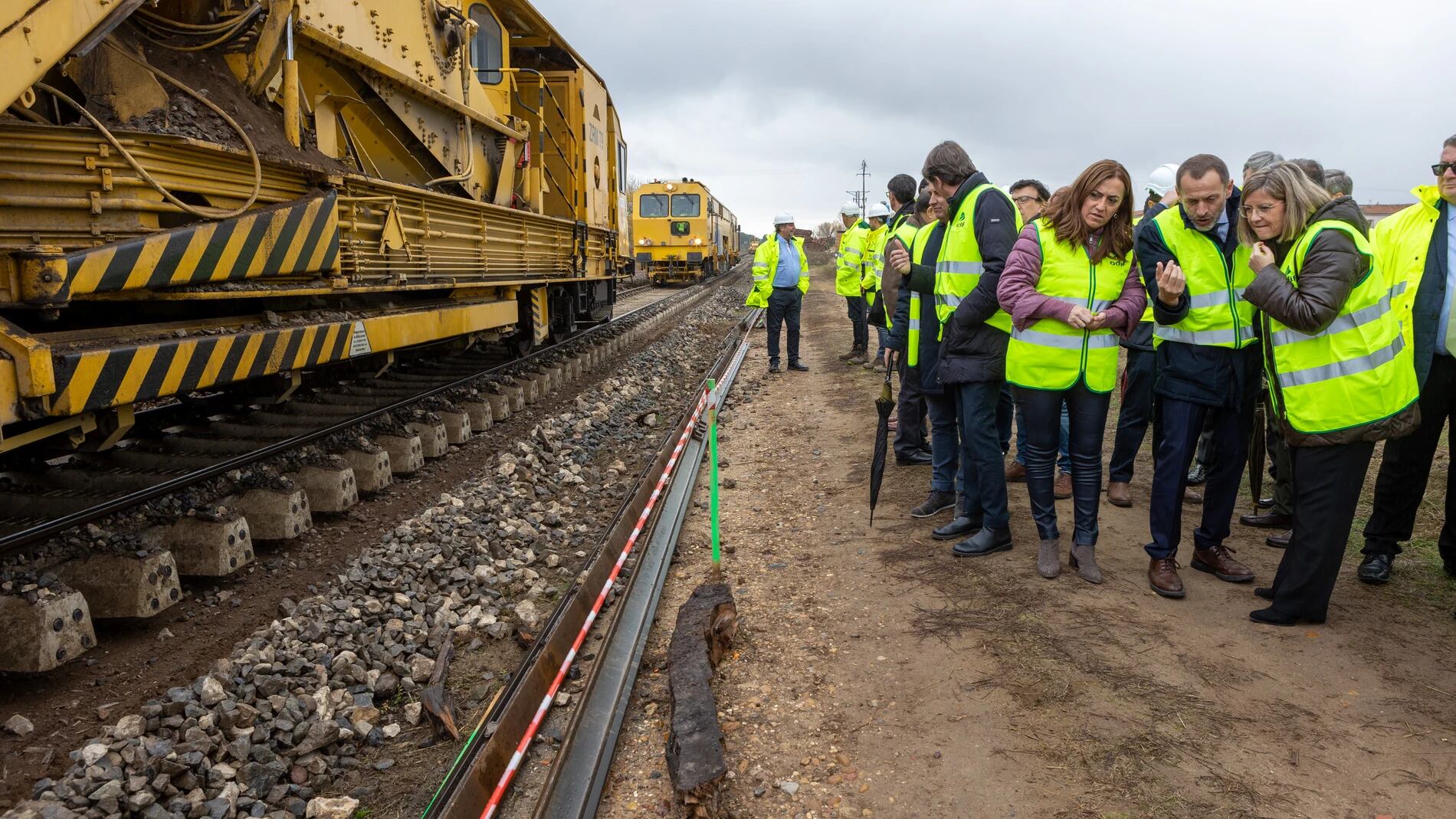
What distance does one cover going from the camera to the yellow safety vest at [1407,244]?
3836 mm

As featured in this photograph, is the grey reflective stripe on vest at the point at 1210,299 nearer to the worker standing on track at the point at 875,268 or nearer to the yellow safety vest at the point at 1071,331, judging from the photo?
the yellow safety vest at the point at 1071,331

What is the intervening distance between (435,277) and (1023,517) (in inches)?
170

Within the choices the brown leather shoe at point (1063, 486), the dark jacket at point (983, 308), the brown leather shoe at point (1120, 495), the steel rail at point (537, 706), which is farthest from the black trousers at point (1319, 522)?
Answer: the steel rail at point (537, 706)

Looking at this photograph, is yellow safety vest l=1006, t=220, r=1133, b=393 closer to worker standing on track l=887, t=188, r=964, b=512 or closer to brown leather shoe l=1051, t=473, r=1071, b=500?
worker standing on track l=887, t=188, r=964, b=512

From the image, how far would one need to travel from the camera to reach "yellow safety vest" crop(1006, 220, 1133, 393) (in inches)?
149

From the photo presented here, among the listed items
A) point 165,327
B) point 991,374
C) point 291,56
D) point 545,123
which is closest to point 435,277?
point 291,56

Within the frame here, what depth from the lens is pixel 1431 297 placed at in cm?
382

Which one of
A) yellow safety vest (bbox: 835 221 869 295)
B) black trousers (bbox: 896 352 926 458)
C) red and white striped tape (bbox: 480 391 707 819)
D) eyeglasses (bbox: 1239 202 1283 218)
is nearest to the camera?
red and white striped tape (bbox: 480 391 707 819)

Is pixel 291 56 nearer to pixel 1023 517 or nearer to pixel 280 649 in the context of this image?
pixel 280 649

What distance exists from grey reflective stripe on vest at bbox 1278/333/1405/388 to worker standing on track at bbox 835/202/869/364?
693cm

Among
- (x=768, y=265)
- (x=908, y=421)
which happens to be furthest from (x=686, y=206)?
(x=908, y=421)

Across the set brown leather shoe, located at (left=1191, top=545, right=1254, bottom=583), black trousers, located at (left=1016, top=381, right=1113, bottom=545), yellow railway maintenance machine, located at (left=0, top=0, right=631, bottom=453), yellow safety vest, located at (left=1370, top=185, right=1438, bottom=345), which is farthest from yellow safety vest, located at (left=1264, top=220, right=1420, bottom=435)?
yellow railway maintenance machine, located at (left=0, top=0, right=631, bottom=453)

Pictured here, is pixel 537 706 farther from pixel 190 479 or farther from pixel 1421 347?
pixel 1421 347

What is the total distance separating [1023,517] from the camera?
4.98 m
